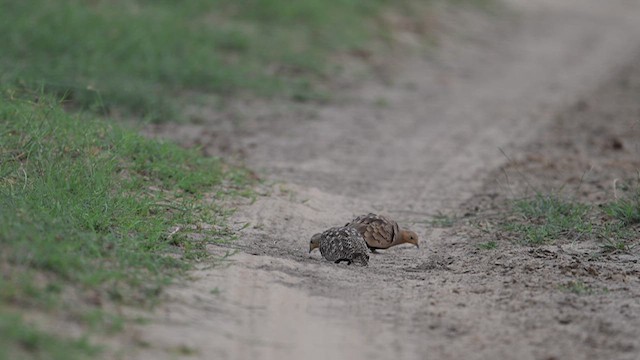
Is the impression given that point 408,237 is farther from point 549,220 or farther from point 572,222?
Answer: point 572,222

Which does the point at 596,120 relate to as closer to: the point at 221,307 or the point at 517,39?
the point at 517,39

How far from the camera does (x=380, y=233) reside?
609cm

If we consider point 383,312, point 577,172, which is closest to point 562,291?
point 383,312

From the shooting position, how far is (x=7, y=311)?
3.97 meters

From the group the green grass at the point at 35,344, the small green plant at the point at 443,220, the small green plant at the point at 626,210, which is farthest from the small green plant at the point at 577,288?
the green grass at the point at 35,344

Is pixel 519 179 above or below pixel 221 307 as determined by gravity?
below

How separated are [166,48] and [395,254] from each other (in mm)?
5783

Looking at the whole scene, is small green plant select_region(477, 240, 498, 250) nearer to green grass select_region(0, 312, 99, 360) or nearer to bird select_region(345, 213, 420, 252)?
bird select_region(345, 213, 420, 252)

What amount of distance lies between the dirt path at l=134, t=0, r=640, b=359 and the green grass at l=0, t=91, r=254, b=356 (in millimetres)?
248

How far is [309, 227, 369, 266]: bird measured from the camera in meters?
5.72

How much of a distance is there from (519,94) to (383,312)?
26.2 ft

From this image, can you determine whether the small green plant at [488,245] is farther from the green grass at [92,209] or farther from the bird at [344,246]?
the green grass at [92,209]

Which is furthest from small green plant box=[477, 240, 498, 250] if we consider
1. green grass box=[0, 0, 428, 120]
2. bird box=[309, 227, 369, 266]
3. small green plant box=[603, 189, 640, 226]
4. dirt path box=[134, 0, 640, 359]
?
green grass box=[0, 0, 428, 120]

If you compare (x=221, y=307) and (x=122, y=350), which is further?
(x=221, y=307)
